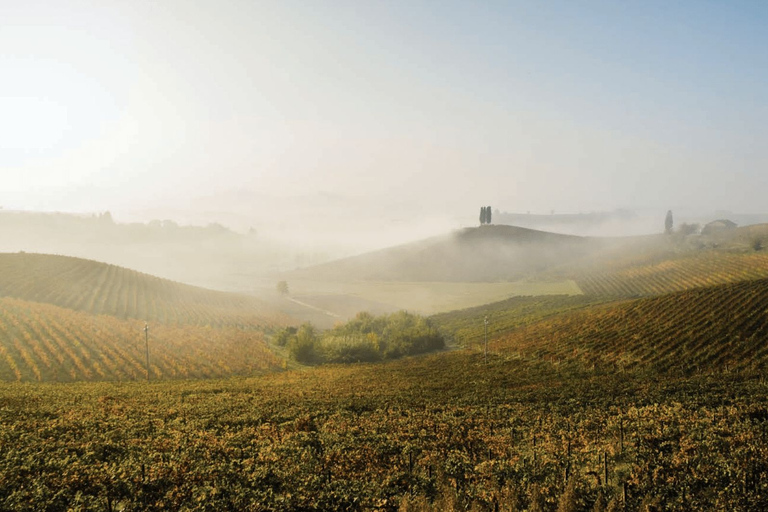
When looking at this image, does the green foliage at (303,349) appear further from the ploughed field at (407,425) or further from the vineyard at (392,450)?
the vineyard at (392,450)

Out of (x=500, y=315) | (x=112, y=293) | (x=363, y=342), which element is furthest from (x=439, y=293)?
(x=112, y=293)

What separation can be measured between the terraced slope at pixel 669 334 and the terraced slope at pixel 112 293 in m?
73.3

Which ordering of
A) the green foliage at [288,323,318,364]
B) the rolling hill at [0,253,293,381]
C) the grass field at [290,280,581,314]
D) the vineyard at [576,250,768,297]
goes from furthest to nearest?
the grass field at [290,280,581,314] < the vineyard at [576,250,768,297] < the green foliage at [288,323,318,364] < the rolling hill at [0,253,293,381]

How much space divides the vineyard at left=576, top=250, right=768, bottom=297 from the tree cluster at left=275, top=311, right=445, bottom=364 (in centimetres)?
6647

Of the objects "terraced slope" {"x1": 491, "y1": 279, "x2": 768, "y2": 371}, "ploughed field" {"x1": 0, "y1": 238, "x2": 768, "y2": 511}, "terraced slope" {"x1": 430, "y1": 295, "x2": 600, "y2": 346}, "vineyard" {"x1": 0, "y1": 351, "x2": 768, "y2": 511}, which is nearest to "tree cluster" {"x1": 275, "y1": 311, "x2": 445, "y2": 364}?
"terraced slope" {"x1": 430, "y1": 295, "x2": 600, "y2": 346}

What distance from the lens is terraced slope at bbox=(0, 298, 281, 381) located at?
174 ft

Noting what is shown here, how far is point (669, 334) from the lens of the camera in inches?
2448

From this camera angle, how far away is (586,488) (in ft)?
52.7

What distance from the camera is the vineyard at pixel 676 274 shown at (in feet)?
363

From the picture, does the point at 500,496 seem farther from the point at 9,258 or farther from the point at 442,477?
the point at 9,258

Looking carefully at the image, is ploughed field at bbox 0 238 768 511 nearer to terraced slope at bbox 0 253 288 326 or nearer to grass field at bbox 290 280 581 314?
terraced slope at bbox 0 253 288 326

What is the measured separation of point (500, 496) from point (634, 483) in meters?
5.54

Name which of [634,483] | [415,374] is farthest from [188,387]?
[634,483]

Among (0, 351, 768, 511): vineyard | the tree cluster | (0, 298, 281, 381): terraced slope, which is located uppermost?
(0, 351, 768, 511): vineyard
